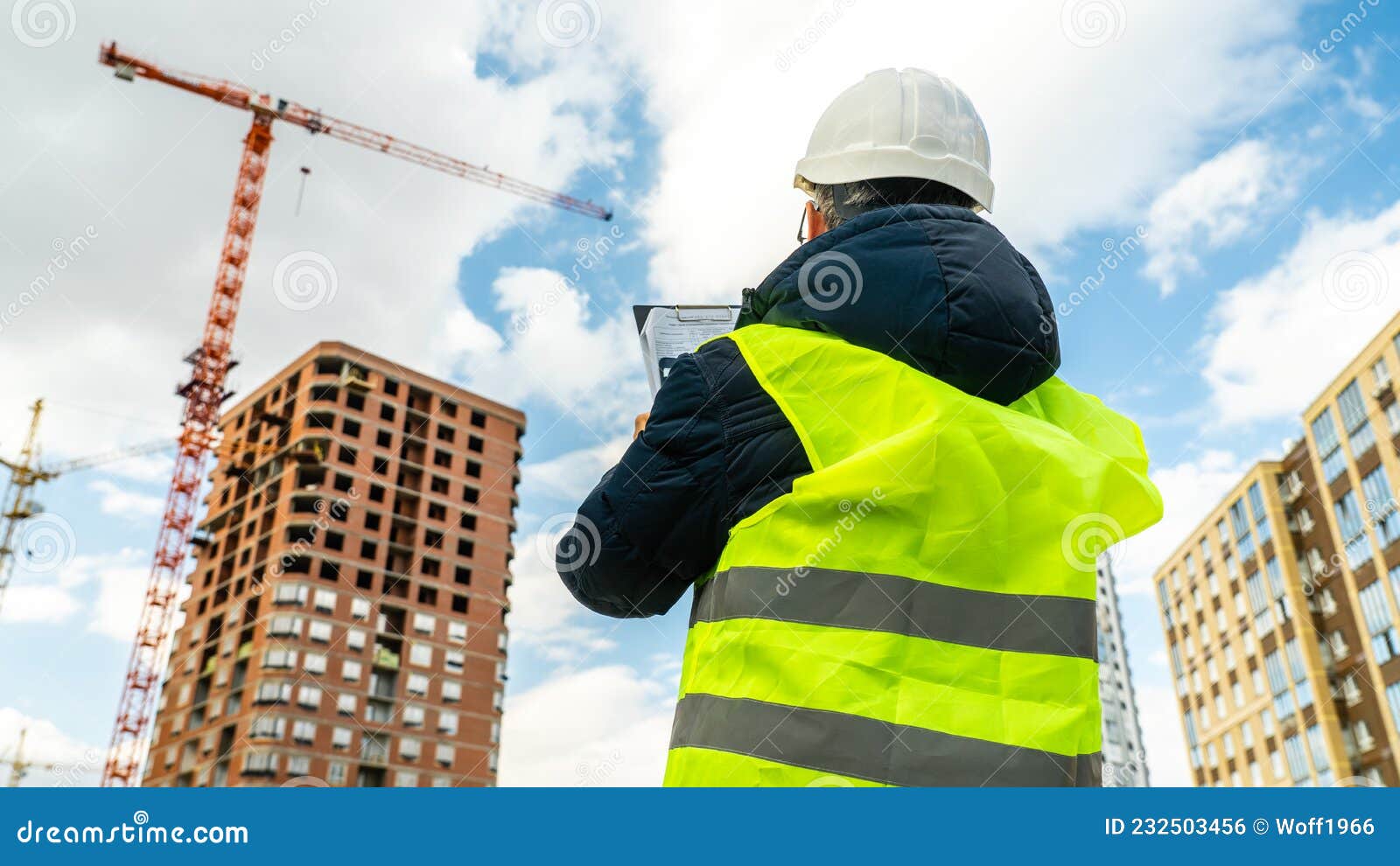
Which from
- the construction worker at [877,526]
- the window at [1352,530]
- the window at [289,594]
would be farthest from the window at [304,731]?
the construction worker at [877,526]

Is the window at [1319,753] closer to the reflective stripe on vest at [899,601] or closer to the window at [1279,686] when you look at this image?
the window at [1279,686]

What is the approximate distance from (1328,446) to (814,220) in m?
56.8

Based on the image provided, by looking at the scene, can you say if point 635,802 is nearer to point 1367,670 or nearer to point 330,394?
point 1367,670

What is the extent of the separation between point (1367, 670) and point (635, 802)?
56109mm

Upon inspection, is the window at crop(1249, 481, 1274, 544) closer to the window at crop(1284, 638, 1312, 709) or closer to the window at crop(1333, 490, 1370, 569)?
the window at crop(1284, 638, 1312, 709)

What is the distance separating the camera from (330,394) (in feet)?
216

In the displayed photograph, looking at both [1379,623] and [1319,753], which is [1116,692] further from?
[1379,623]

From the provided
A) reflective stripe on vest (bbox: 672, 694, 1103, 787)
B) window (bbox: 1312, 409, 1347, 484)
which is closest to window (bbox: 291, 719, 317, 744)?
window (bbox: 1312, 409, 1347, 484)

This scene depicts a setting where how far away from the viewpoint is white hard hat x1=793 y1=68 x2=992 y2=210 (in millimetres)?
2391

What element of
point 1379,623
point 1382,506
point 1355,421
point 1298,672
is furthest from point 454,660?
point 1355,421

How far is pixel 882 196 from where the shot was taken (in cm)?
227

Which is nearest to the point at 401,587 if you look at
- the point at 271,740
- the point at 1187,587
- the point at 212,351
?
the point at 271,740

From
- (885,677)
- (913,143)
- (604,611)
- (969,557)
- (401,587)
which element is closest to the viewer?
(885,677)

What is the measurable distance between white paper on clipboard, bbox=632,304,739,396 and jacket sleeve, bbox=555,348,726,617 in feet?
2.74
